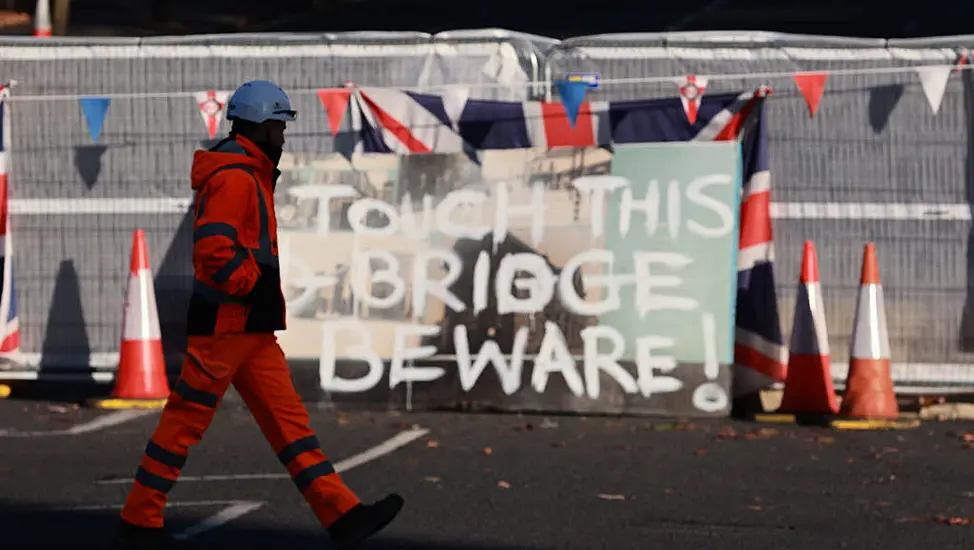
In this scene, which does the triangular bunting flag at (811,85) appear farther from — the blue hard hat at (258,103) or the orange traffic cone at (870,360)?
the blue hard hat at (258,103)

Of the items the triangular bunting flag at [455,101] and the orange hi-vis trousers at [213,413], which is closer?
the orange hi-vis trousers at [213,413]

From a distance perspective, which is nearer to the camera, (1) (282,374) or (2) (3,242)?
(1) (282,374)

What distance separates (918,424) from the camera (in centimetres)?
1273

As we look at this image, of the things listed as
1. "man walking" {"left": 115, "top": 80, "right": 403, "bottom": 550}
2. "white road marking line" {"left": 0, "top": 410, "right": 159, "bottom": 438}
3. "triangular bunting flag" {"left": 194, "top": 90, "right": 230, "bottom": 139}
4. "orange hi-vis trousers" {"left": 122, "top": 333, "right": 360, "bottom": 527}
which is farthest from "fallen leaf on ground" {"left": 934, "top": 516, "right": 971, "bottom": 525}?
"triangular bunting flag" {"left": 194, "top": 90, "right": 230, "bottom": 139}

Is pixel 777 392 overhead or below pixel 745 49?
below

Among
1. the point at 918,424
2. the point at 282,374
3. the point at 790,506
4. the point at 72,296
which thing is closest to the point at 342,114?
the point at 72,296

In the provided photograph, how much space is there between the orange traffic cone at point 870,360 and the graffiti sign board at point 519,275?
0.81m

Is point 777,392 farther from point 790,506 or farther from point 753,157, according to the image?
point 790,506

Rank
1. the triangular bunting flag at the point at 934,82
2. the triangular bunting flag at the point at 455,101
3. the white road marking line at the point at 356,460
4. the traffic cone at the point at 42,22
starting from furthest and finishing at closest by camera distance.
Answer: the traffic cone at the point at 42,22, the triangular bunting flag at the point at 455,101, the triangular bunting flag at the point at 934,82, the white road marking line at the point at 356,460

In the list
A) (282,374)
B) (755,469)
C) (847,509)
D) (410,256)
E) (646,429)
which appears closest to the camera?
(282,374)

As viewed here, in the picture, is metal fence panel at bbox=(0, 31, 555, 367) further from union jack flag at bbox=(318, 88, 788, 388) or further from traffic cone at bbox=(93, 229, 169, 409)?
traffic cone at bbox=(93, 229, 169, 409)

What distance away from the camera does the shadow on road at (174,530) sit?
296 inches

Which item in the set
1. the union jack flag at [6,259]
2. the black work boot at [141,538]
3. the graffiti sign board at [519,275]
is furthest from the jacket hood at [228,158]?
the union jack flag at [6,259]

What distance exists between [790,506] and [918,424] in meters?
4.02
